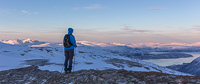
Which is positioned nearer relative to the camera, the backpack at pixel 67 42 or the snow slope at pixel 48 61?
the backpack at pixel 67 42

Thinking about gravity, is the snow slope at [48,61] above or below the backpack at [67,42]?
below

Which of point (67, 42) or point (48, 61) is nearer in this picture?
point (67, 42)

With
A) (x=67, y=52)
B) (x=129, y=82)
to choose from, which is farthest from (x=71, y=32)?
(x=129, y=82)

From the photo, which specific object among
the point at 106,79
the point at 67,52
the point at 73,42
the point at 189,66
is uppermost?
the point at 73,42

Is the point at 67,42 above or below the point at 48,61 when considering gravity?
above

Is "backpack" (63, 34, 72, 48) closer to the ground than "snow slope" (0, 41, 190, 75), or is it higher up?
higher up

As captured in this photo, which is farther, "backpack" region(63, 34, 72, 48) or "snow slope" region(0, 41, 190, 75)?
"snow slope" region(0, 41, 190, 75)

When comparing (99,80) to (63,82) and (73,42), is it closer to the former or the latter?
(63,82)

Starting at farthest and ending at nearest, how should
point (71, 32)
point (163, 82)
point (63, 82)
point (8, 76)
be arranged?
point (8, 76)
point (71, 32)
point (63, 82)
point (163, 82)

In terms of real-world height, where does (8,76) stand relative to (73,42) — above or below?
below

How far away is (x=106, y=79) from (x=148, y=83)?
7.37 ft

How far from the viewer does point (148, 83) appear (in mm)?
7945

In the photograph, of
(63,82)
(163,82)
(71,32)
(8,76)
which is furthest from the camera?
(8,76)

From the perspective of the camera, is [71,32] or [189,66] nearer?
[71,32]
